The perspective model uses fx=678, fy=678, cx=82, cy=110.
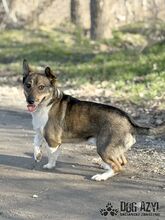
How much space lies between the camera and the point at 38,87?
328 inches

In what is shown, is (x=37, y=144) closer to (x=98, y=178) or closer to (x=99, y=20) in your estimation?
(x=98, y=178)

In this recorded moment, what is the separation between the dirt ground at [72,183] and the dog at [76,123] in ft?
0.77

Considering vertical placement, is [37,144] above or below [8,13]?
above

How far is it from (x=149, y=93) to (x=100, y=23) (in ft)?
41.6

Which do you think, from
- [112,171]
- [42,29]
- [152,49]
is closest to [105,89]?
[152,49]

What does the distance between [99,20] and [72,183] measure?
18987 millimetres

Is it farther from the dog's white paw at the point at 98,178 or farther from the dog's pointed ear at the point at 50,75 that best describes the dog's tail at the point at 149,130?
the dog's pointed ear at the point at 50,75

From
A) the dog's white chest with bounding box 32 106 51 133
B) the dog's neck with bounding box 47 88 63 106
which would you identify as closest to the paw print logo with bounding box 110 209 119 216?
the dog's white chest with bounding box 32 106 51 133

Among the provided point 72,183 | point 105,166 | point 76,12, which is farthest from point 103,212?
point 76,12

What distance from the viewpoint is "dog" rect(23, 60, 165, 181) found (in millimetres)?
8070

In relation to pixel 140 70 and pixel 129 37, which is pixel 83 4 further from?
pixel 140 70

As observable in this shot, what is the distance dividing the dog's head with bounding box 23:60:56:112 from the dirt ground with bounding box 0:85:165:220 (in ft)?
2.94

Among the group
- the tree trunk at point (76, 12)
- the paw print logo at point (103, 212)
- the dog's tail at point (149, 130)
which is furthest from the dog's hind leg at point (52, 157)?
the tree trunk at point (76, 12)

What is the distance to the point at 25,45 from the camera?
2614 cm
